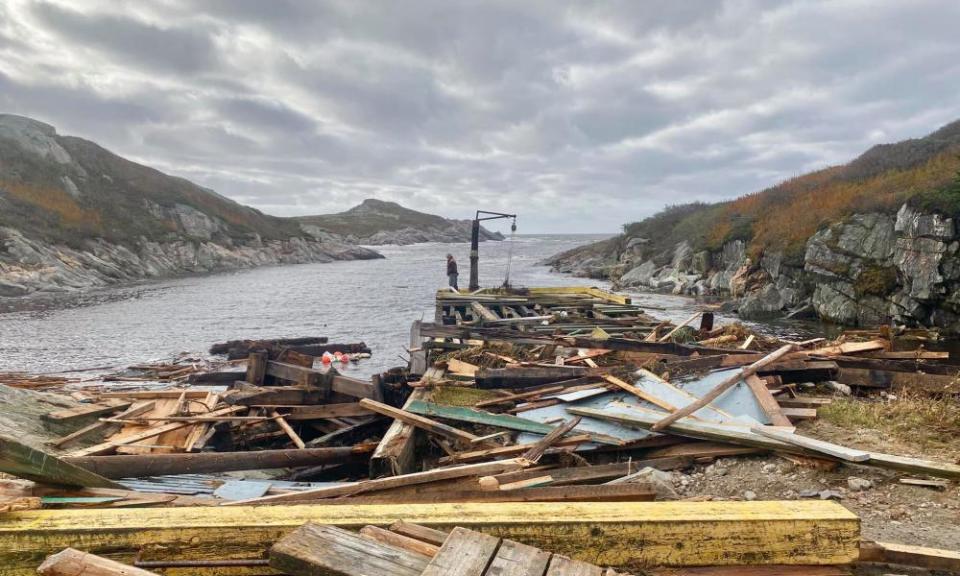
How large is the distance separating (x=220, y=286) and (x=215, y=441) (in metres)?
35.6

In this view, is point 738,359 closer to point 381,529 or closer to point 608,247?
point 381,529

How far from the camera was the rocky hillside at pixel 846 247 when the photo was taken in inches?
709

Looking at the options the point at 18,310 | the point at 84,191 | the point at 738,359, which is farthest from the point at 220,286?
the point at 738,359

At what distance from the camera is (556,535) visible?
295 centimetres

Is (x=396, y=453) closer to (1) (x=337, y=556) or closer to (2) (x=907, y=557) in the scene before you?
(1) (x=337, y=556)

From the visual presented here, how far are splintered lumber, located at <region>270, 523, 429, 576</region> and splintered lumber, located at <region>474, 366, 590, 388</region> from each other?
6111 millimetres

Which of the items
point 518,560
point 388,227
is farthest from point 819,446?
point 388,227

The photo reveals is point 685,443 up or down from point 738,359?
down

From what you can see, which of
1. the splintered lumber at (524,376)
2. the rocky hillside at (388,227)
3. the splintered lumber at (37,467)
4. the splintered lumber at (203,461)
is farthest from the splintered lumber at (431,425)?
the rocky hillside at (388,227)

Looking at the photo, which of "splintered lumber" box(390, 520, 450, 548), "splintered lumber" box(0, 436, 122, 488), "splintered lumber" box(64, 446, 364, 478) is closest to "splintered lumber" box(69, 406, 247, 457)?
"splintered lumber" box(64, 446, 364, 478)

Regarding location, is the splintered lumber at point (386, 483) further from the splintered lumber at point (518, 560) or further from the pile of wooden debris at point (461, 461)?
the splintered lumber at point (518, 560)

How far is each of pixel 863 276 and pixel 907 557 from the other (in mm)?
21533

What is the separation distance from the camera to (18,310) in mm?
25391

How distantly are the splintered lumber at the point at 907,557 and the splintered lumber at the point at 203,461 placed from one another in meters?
5.31
